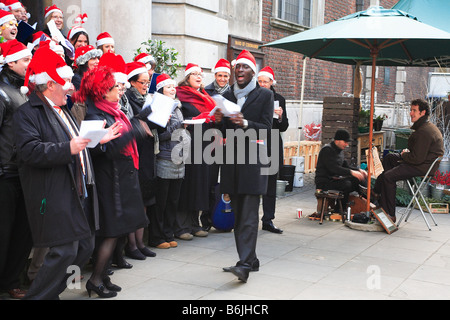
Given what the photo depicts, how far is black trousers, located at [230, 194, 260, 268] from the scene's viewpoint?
209 inches

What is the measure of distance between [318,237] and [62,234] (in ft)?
13.4

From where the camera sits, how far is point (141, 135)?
17.1 feet

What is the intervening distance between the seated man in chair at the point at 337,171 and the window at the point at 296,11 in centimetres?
716

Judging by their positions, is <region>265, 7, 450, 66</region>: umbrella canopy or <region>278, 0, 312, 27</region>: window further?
<region>278, 0, 312, 27</region>: window

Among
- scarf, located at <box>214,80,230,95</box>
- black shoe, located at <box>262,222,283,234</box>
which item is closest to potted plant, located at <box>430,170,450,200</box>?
black shoe, located at <box>262,222,283,234</box>

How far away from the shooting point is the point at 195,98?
6.79m

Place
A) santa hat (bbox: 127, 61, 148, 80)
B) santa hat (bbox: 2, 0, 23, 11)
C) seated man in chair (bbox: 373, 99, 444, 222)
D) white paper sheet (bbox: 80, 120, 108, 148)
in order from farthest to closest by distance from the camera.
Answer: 1. seated man in chair (bbox: 373, 99, 444, 222)
2. santa hat (bbox: 2, 0, 23, 11)
3. santa hat (bbox: 127, 61, 148, 80)
4. white paper sheet (bbox: 80, 120, 108, 148)

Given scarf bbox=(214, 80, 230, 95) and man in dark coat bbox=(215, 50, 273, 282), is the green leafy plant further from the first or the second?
man in dark coat bbox=(215, 50, 273, 282)

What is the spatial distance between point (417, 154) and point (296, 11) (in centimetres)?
854

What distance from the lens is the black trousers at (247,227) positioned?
5297 mm

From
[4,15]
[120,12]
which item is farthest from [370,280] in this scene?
[120,12]

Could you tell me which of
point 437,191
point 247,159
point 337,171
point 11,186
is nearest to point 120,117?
point 11,186

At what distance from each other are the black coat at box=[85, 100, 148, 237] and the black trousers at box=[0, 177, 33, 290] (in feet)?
2.13

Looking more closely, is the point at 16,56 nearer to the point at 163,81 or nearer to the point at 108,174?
the point at 108,174
